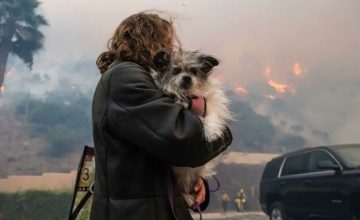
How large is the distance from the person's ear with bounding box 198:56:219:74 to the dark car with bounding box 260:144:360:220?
1.30 metres

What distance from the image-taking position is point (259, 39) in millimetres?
3062

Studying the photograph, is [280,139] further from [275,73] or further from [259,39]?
[259,39]

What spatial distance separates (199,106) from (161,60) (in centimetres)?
21

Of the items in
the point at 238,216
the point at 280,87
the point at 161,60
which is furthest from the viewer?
the point at 280,87

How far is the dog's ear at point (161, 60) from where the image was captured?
129cm

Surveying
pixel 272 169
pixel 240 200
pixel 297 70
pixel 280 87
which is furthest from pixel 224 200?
pixel 297 70

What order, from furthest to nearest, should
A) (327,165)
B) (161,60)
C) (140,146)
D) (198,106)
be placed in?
(327,165) → (161,60) → (198,106) → (140,146)

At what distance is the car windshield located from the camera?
97.3 inches

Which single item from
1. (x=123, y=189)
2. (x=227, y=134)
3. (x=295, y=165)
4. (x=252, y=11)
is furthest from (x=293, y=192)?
(x=123, y=189)

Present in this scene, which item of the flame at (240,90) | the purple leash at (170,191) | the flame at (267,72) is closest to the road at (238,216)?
the flame at (240,90)

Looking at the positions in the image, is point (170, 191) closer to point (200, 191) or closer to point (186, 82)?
point (200, 191)

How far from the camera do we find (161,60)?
1.33m

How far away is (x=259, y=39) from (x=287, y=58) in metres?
0.24

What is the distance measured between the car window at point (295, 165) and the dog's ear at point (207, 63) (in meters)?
1.39
